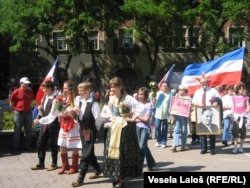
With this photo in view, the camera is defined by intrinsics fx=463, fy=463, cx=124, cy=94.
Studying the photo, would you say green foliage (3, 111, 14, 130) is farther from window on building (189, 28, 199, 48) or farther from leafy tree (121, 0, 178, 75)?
window on building (189, 28, 199, 48)

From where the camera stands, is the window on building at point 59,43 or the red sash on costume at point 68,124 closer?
the red sash on costume at point 68,124

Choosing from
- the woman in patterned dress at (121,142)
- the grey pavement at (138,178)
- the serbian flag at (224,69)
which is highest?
the serbian flag at (224,69)

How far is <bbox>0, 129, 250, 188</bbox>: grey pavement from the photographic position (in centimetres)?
814

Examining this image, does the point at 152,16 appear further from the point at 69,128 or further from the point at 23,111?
the point at 69,128

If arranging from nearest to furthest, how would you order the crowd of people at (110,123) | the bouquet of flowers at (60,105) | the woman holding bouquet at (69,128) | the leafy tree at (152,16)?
the crowd of people at (110,123), the woman holding bouquet at (69,128), the bouquet of flowers at (60,105), the leafy tree at (152,16)

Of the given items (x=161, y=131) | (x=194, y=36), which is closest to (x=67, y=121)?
(x=161, y=131)

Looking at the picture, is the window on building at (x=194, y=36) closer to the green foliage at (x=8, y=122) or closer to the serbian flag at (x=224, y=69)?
the green foliage at (x=8, y=122)

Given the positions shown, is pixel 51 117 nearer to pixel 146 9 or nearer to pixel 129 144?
pixel 129 144

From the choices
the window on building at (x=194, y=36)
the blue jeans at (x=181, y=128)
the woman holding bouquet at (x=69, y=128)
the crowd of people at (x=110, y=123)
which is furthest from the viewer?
the window on building at (x=194, y=36)

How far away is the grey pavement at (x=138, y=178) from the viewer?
8141mm

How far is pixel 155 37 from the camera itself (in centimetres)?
3341

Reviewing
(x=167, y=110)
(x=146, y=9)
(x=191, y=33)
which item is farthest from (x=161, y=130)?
(x=191, y=33)

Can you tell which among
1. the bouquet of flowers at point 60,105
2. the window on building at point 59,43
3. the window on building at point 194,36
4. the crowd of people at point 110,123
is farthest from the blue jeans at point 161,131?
the window on building at point 59,43

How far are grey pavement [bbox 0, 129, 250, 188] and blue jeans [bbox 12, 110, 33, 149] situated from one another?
1.27 feet
